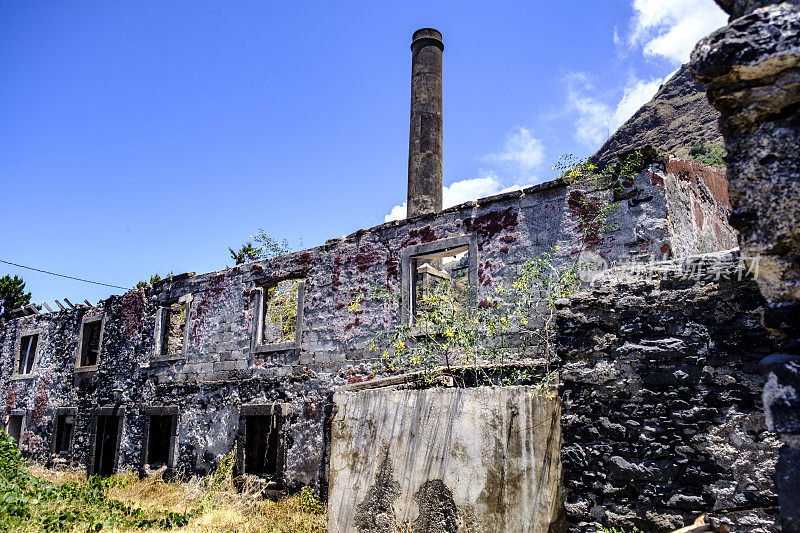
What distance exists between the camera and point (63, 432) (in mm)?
16078

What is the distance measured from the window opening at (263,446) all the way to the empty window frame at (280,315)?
57.6 inches

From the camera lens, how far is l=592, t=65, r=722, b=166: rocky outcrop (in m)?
40.7

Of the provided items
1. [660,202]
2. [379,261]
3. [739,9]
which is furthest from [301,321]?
[739,9]

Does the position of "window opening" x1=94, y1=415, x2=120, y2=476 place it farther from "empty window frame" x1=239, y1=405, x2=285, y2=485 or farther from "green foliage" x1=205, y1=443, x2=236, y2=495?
"empty window frame" x1=239, y1=405, x2=285, y2=485

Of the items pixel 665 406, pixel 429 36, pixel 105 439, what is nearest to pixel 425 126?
pixel 429 36

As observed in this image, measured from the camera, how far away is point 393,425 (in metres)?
5.60

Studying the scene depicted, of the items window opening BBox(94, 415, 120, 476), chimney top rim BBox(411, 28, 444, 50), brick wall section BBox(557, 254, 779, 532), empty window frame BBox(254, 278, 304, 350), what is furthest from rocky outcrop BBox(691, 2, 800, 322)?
chimney top rim BBox(411, 28, 444, 50)

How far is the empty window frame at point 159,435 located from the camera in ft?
42.5

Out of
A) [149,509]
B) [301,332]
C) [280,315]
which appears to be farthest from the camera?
[280,315]

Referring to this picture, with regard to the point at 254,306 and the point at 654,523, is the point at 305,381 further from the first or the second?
the point at 654,523

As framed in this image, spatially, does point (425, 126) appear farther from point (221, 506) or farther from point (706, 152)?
point (706, 152)

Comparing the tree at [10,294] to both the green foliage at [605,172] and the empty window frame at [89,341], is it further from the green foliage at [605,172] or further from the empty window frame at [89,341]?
the green foliage at [605,172]

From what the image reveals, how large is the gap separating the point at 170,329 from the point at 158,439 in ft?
8.69

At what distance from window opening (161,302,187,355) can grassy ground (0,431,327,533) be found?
3.91m
